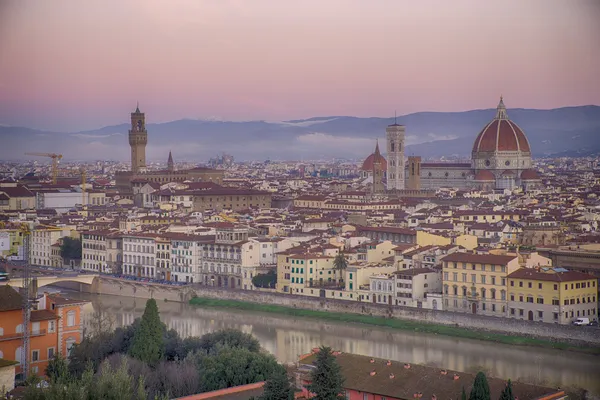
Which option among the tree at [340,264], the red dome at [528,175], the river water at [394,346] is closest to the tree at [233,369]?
the river water at [394,346]

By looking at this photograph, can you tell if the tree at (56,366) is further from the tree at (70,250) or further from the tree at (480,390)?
the tree at (70,250)

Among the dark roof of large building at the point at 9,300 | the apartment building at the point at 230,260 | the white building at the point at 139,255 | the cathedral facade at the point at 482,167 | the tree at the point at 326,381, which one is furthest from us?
the cathedral facade at the point at 482,167

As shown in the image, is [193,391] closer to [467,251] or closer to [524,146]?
[467,251]

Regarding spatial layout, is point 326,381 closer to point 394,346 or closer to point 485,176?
point 394,346

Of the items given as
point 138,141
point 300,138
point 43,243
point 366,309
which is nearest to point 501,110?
point 138,141

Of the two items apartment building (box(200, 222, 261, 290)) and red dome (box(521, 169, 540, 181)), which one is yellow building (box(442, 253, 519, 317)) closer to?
apartment building (box(200, 222, 261, 290))

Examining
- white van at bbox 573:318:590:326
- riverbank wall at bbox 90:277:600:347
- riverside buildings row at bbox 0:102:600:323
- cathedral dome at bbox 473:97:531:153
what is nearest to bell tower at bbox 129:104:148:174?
riverside buildings row at bbox 0:102:600:323
